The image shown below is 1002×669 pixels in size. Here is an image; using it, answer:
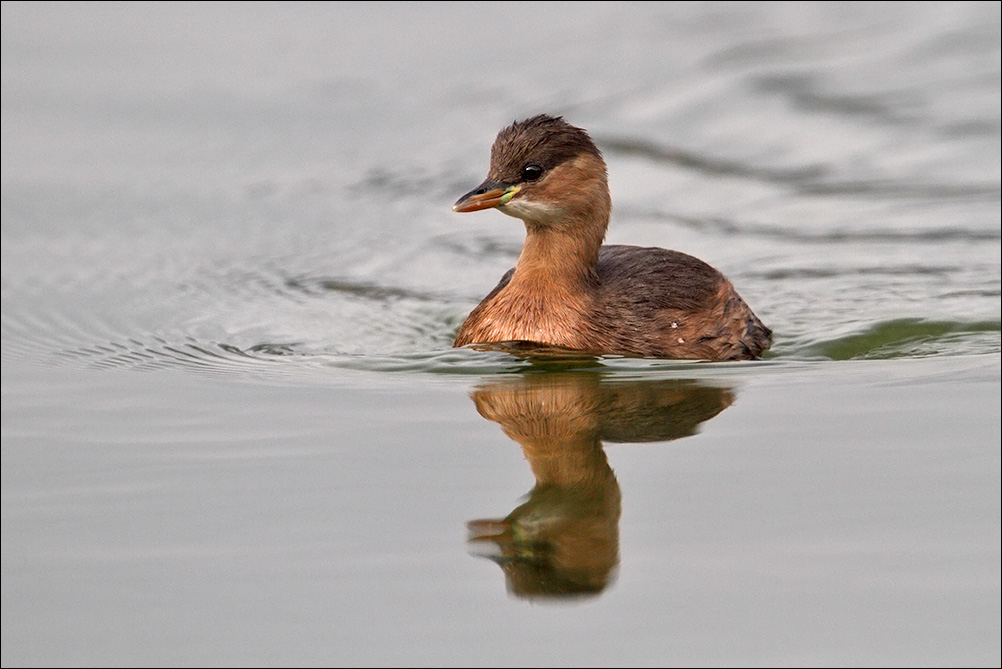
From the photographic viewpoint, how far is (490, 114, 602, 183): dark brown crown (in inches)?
370

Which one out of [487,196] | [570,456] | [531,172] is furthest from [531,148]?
[570,456]

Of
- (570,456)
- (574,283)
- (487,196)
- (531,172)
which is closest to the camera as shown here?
(570,456)

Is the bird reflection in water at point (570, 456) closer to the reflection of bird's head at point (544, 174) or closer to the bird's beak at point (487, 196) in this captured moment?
the bird's beak at point (487, 196)

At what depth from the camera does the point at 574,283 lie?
9.51 metres

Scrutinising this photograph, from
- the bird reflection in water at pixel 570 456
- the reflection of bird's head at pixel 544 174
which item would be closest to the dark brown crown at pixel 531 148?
the reflection of bird's head at pixel 544 174

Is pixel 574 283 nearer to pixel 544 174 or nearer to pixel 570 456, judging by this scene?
pixel 544 174

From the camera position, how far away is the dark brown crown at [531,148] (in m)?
9.40

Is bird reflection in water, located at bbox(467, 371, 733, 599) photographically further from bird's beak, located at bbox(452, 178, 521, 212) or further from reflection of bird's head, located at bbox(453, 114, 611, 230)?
reflection of bird's head, located at bbox(453, 114, 611, 230)

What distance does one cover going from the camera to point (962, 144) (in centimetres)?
1450

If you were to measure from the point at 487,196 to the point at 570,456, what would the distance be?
241 centimetres

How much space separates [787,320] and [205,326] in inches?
161

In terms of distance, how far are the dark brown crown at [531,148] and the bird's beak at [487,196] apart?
7 cm

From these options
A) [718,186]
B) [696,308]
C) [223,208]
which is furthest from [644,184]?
[696,308]

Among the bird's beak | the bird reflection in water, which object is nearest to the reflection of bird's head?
the bird's beak
